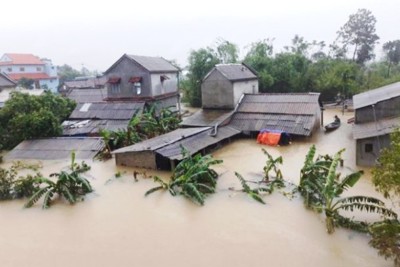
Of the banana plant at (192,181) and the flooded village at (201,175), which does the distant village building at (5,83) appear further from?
the banana plant at (192,181)

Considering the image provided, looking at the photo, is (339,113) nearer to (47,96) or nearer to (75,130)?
(75,130)

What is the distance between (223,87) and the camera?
3022cm

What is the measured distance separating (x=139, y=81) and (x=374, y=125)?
2062 cm

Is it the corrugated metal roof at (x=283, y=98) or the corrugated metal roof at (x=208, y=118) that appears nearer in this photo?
the corrugated metal roof at (x=208, y=118)

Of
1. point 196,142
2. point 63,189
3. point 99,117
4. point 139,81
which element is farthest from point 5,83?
point 63,189

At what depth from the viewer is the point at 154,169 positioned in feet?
69.3

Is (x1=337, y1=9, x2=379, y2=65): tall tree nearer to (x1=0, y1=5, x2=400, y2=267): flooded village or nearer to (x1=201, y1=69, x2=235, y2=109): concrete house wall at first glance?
(x1=0, y1=5, x2=400, y2=267): flooded village

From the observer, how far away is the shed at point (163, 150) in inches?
813

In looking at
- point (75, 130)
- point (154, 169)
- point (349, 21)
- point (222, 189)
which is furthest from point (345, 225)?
point (349, 21)

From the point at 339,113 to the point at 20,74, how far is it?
6153cm

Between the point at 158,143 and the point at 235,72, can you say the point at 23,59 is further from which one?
the point at 158,143

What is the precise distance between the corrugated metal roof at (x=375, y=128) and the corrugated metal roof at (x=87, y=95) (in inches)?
1017

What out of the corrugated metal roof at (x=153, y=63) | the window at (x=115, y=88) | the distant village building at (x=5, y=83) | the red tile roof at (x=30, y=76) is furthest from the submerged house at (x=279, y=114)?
the red tile roof at (x=30, y=76)

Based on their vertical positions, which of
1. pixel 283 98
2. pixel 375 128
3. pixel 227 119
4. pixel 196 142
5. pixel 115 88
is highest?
pixel 115 88
